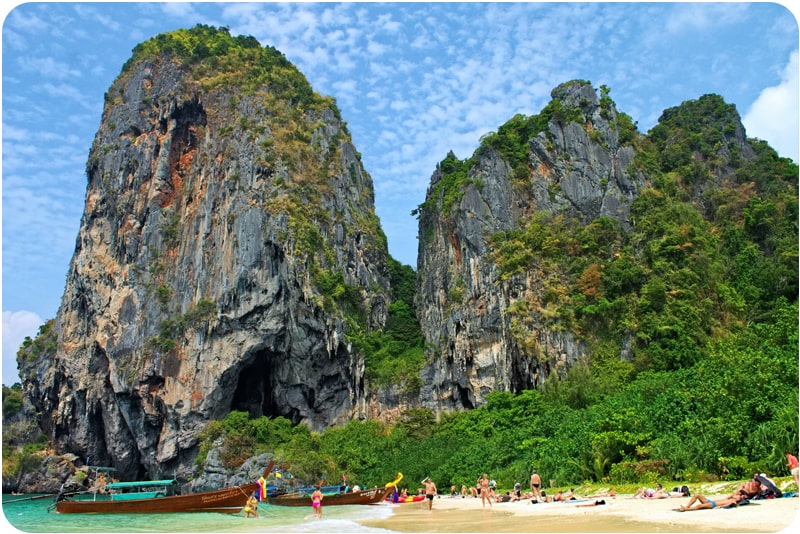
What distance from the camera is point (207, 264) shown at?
39.6 m

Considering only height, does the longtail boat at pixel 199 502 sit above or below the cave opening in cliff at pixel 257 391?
below

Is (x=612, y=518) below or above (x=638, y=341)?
below

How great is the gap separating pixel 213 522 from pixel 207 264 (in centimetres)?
2625

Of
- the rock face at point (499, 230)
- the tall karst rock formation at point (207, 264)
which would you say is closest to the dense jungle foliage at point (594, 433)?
the rock face at point (499, 230)

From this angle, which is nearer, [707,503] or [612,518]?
[707,503]

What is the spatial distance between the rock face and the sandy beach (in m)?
17.6

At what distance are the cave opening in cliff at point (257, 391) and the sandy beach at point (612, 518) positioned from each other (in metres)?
25.5

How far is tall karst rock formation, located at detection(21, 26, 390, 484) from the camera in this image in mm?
36938

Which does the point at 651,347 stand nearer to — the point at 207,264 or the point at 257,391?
the point at 257,391

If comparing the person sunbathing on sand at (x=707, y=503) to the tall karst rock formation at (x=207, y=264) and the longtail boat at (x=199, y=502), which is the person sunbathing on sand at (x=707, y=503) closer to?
the longtail boat at (x=199, y=502)

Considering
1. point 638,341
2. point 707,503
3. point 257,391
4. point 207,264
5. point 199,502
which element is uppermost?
point 207,264

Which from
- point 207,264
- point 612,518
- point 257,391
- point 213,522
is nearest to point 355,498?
point 213,522

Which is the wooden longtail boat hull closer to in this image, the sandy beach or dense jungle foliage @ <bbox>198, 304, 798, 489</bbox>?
dense jungle foliage @ <bbox>198, 304, 798, 489</bbox>

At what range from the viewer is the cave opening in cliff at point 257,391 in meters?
38.5
